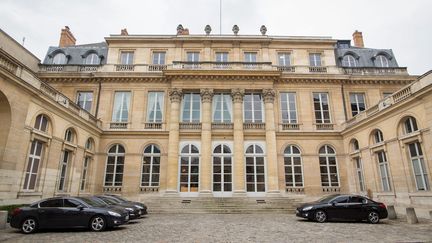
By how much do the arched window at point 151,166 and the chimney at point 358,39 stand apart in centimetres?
2304

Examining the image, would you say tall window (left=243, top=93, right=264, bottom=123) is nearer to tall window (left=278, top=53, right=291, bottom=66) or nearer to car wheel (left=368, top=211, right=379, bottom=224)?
tall window (left=278, top=53, right=291, bottom=66)

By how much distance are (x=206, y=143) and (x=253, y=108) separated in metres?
4.94

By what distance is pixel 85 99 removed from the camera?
21.8 meters

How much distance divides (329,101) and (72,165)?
779 inches

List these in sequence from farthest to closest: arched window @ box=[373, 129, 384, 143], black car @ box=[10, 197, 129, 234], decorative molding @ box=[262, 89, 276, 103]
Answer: decorative molding @ box=[262, 89, 276, 103], arched window @ box=[373, 129, 384, 143], black car @ box=[10, 197, 129, 234]

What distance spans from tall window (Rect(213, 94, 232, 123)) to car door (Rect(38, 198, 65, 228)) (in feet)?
44.1

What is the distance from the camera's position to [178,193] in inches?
746

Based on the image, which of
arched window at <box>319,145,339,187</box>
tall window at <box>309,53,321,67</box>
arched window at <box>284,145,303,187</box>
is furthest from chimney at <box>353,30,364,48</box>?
arched window at <box>284,145,303,187</box>

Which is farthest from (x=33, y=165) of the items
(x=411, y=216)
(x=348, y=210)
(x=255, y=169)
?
(x=411, y=216)

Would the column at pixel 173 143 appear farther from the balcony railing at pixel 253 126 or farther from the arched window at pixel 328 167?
the arched window at pixel 328 167

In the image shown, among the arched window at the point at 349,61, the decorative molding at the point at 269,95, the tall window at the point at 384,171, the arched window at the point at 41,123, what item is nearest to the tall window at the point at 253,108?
the decorative molding at the point at 269,95

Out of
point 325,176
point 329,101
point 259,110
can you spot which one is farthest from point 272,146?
point 329,101

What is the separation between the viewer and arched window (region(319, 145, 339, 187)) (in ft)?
65.4

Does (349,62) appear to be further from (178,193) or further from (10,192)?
(10,192)
